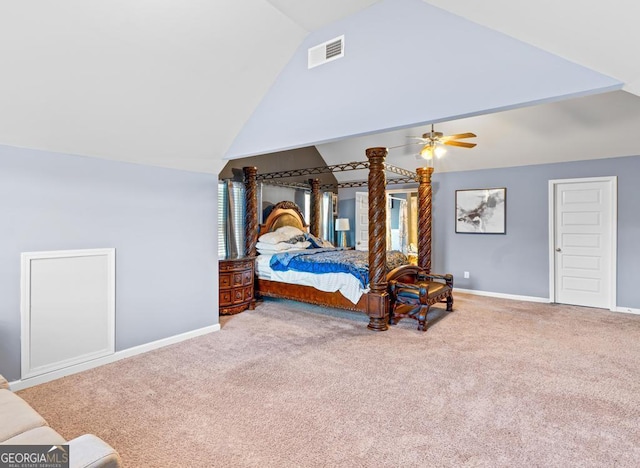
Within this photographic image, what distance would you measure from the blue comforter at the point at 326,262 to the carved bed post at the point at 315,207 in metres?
1.65

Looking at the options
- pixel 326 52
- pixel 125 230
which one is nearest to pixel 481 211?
pixel 326 52

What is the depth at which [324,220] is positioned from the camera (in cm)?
760

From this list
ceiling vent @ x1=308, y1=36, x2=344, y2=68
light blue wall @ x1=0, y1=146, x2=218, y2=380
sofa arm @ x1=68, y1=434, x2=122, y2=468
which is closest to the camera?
sofa arm @ x1=68, y1=434, x2=122, y2=468

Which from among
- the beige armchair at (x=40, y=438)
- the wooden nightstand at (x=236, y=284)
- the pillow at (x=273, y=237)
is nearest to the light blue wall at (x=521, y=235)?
the pillow at (x=273, y=237)

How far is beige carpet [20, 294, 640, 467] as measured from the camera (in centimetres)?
190

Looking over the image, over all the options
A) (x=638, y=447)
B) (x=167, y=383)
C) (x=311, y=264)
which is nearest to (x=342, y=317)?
(x=311, y=264)

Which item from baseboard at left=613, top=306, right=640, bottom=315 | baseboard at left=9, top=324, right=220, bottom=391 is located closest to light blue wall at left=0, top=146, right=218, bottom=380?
baseboard at left=9, top=324, right=220, bottom=391

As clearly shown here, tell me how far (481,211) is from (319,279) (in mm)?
3406

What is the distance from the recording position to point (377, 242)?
417 cm

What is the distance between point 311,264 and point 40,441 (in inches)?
146

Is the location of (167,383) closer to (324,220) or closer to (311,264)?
(311,264)

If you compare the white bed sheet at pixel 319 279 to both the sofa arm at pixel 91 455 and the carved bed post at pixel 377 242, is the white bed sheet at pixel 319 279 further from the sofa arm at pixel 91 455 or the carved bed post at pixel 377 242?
the sofa arm at pixel 91 455

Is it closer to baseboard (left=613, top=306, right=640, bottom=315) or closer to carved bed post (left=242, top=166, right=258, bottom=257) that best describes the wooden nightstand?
carved bed post (left=242, top=166, right=258, bottom=257)

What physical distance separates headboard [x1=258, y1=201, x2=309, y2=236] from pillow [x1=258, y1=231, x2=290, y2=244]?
0.81ft
